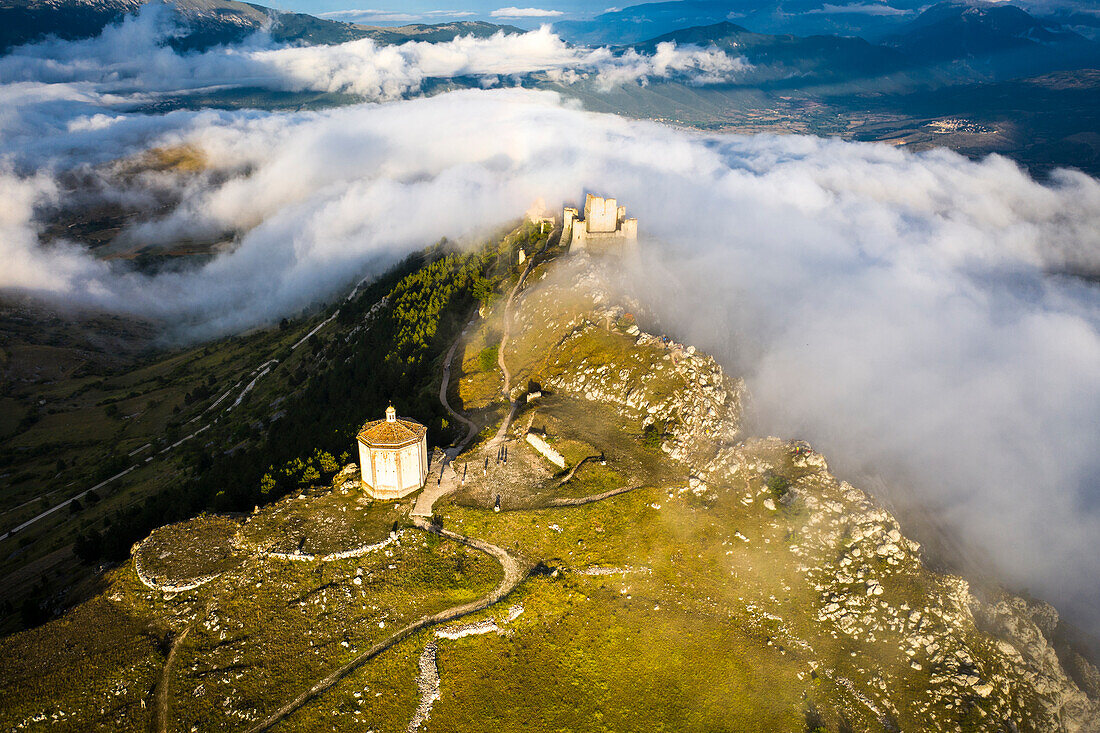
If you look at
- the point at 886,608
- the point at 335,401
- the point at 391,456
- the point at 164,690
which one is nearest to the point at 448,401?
the point at 335,401

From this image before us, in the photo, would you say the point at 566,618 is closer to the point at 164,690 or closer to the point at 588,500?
the point at 588,500

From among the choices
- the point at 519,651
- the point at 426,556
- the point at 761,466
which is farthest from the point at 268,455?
the point at 761,466

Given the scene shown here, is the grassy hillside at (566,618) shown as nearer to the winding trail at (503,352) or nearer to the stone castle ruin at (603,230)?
the winding trail at (503,352)

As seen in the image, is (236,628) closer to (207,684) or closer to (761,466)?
(207,684)

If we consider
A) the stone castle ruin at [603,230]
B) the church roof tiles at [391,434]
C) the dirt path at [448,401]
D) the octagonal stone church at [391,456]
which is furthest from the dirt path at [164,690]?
the stone castle ruin at [603,230]

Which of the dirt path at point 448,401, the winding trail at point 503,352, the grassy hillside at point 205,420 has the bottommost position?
the grassy hillside at point 205,420
